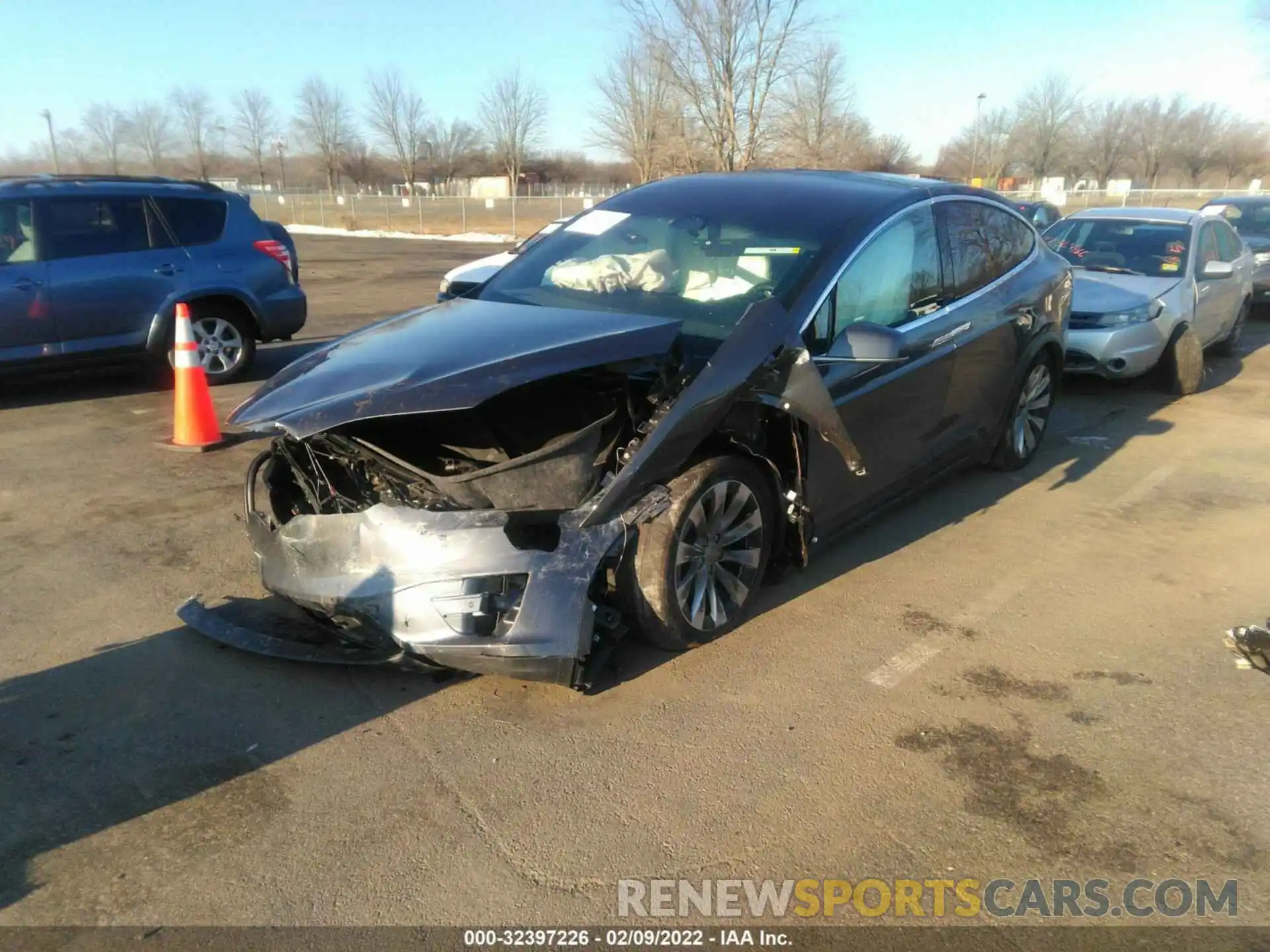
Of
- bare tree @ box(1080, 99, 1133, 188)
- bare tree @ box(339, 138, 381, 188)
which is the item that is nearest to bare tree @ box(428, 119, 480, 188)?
bare tree @ box(339, 138, 381, 188)

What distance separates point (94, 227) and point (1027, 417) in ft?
24.7

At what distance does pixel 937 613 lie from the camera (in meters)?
4.35

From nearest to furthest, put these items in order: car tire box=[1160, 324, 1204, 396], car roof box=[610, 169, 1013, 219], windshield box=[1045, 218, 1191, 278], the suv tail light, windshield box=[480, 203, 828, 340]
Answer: windshield box=[480, 203, 828, 340], car roof box=[610, 169, 1013, 219], car tire box=[1160, 324, 1204, 396], the suv tail light, windshield box=[1045, 218, 1191, 278]

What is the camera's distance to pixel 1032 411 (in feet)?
20.8

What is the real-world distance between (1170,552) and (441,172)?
80168 millimetres

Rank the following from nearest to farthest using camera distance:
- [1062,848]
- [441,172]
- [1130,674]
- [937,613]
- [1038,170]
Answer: [1062,848]
[1130,674]
[937,613]
[1038,170]
[441,172]

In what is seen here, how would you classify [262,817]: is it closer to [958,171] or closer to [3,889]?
[3,889]

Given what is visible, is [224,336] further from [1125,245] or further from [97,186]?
[1125,245]

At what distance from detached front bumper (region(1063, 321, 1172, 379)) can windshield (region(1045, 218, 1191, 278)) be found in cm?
114

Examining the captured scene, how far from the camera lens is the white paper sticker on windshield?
495 centimetres

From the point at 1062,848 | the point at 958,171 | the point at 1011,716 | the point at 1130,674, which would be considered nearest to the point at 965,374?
the point at 1130,674

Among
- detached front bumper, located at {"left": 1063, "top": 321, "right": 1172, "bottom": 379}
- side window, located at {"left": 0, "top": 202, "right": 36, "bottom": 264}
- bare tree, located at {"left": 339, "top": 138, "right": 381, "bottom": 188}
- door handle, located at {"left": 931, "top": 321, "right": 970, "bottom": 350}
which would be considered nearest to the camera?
door handle, located at {"left": 931, "top": 321, "right": 970, "bottom": 350}

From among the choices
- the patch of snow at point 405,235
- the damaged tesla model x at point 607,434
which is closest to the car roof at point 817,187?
the damaged tesla model x at point 607,434

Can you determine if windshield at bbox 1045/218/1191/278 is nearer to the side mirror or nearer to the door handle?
the door handle
